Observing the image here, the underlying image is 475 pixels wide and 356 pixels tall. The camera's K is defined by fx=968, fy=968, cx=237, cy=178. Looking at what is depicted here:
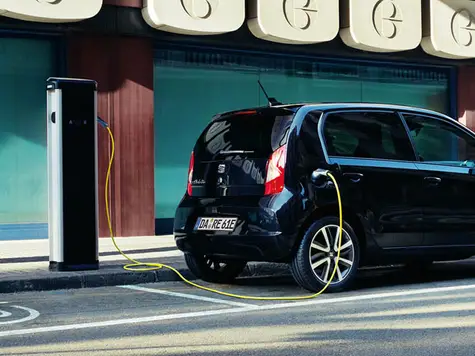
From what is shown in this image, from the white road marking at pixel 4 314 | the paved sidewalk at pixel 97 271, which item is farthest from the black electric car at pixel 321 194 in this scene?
the white road marking at pixel 4 314

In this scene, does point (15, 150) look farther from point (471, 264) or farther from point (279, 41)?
point (471, 264)

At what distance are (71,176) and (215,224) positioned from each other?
1.72 meters

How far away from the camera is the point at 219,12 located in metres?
14.0

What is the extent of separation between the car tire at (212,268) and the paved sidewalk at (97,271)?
238 millimetres

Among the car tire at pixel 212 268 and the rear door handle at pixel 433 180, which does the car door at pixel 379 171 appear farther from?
the car tire at pixel 212 268

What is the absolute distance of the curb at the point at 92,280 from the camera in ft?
28.1

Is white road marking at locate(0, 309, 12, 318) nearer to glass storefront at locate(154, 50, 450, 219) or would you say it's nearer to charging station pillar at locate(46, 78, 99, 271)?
charging station pillar at locate(46, 78, 99, 271)

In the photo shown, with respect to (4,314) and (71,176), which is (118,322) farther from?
(71,176)

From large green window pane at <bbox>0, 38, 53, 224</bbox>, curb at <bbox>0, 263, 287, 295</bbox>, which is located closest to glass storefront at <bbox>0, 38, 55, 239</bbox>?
large green window pane at <bbox>0, 38, 53, 224</bbox>

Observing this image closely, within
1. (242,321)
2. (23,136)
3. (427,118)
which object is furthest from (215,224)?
(23,136)

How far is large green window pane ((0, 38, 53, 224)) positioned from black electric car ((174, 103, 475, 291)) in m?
4.99

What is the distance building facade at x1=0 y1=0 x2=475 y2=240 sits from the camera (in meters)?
13.4

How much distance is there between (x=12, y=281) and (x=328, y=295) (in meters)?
2.77

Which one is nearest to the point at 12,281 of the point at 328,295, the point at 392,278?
the point at 328,295
